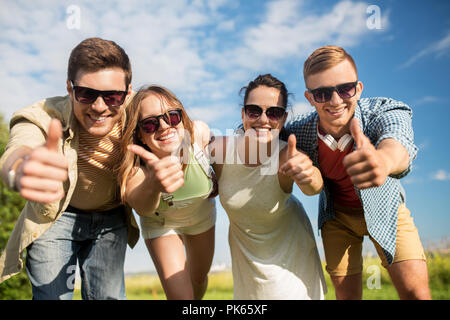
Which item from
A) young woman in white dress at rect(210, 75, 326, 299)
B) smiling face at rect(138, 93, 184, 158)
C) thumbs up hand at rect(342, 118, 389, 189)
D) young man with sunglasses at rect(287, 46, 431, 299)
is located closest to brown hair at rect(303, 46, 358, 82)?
young man with sunglasses at rect(287, 46, 431, 299)

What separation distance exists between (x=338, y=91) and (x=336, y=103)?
111 mm

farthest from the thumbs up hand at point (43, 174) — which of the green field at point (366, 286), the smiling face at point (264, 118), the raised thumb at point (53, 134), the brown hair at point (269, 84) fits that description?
the green field at point (366, 286)

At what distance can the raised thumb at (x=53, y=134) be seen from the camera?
2.00 m

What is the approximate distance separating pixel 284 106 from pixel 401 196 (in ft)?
4.65

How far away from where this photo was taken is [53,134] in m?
2.00

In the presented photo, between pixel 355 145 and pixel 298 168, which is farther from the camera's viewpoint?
pixel 355 145

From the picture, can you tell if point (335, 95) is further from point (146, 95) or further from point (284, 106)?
point (146, 95)

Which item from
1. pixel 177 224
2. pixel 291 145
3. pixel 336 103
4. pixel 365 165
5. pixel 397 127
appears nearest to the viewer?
pixel 365 165

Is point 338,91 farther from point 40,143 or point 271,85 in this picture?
point 40,143

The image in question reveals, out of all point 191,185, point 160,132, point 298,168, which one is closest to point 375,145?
point 298,168

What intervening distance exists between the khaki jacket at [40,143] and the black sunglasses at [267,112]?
5.17 ft

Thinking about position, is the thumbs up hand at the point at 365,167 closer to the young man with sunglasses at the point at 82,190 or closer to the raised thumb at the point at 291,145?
the raised thumb at the point at 291,145

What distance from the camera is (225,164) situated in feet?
11.0

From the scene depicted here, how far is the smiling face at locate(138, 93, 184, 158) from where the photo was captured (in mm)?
3162
